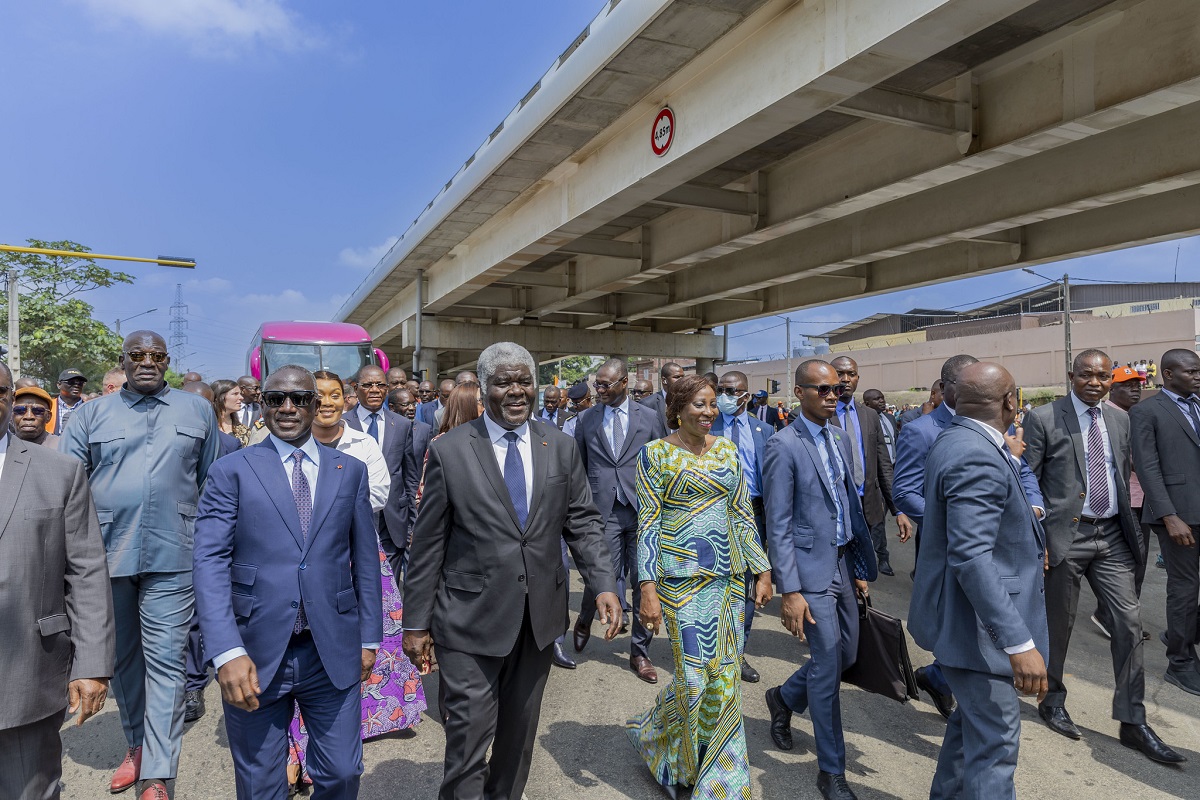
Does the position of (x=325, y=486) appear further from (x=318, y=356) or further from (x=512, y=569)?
(x=318, y=356)

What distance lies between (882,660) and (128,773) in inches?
152

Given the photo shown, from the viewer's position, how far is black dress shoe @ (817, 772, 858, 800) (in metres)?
3.49

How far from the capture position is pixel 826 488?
377 cm

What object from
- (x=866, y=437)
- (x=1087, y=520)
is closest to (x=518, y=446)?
(x=1087, y=520)

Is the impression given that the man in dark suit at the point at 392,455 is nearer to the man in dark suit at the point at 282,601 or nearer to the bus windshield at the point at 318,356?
the man in dark suit at the point at 282,601

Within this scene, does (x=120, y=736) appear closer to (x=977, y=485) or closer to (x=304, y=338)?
(x=977, y=485)

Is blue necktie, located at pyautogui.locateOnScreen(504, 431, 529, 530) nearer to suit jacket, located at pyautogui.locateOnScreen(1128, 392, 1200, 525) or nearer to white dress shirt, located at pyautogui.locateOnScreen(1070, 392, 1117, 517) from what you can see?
white dress shirt, located at pyautogui.locateOnScreen(1070, 392, 1117, 517)

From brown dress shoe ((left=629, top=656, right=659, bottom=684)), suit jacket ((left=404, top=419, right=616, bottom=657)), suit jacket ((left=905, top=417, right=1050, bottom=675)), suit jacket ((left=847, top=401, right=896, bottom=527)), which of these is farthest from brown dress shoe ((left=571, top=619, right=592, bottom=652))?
suit jacket ((left=905, top=417, right=1050, bottom=675))

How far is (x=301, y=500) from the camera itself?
2770mm

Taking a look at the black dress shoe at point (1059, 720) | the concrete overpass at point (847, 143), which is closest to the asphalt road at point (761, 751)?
the black dress shoe at point (1059, 720)

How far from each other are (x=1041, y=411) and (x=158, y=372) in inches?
204

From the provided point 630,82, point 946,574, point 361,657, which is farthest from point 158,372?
point 630,82

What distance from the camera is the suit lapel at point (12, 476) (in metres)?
2.41

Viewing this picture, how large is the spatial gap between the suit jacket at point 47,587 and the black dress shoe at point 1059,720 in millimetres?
4844
